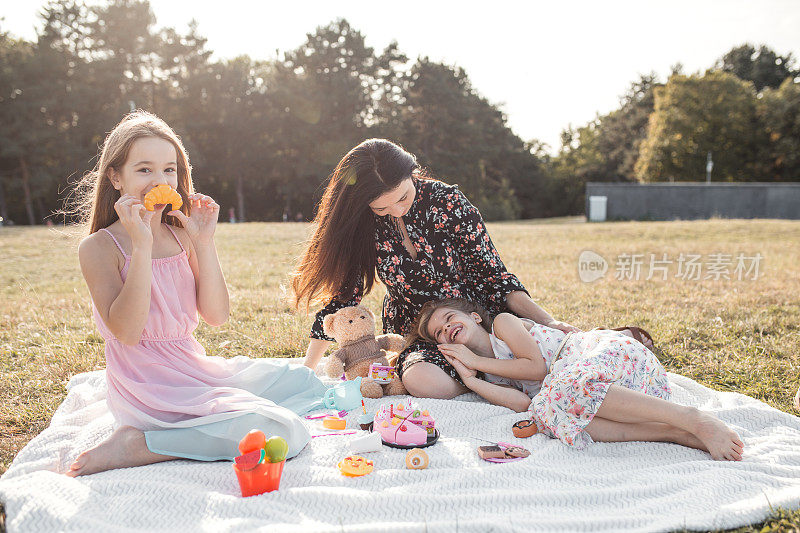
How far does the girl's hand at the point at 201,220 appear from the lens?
2525mm

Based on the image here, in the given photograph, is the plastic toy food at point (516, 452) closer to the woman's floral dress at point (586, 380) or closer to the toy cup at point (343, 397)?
the woman's floral dress at point (586, 380)

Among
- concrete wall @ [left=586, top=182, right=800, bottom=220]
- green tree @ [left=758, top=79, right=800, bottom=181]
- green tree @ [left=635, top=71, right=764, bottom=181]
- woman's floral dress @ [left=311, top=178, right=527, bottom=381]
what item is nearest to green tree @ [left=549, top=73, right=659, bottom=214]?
green tree @ [left=635, top=71, right=764, bottom=181]

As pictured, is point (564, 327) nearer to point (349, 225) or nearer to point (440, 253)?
point (440, 253)

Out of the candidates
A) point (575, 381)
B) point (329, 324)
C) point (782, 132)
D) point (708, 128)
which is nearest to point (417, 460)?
point (575, 381)

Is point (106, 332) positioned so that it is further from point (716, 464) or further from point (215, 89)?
point (215, 89)

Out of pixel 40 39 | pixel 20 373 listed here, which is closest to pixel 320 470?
pixel 20 373

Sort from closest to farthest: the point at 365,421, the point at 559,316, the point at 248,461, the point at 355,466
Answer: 1. the point at 248,461
2. the point at 355,466
3. the point at 365,421
4. the point at 559,316

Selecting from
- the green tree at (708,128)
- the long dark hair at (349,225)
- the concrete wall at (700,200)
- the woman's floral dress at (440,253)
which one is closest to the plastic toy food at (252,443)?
the woman's floral dress at (440,253)

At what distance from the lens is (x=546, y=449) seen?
232 centimetres

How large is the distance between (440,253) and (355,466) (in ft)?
4.57

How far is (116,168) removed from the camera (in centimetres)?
240

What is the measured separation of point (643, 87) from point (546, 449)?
51708 mm

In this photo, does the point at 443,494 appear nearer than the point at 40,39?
Yes

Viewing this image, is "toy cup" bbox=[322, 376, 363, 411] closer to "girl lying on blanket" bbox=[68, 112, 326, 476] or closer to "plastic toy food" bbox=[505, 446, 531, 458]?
"girl lying on blanket" bbox=[68, 112, 326, 476]
